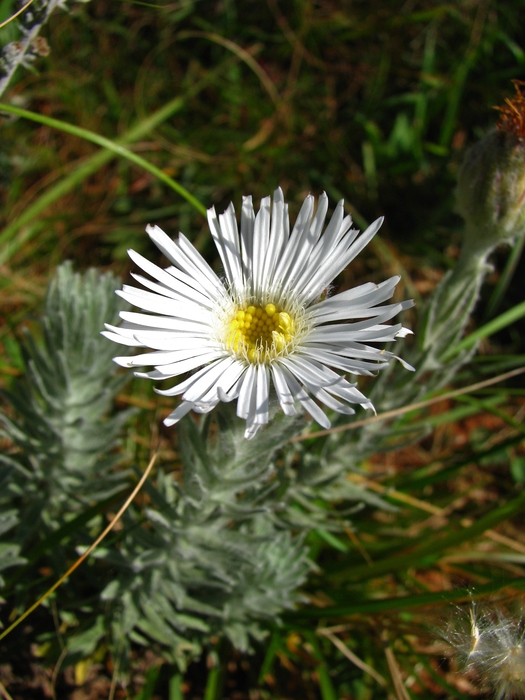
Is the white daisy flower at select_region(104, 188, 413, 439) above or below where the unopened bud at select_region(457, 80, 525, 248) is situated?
below

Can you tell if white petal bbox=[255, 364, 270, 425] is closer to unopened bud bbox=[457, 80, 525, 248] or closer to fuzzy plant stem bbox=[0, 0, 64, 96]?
unopened bud bbox=[457, 80, 525, 248]

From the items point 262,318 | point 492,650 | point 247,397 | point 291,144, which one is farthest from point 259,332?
point 291,144

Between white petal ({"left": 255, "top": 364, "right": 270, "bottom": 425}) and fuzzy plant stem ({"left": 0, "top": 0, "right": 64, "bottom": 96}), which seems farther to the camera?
fuzzy plant stem ({"left": 0, "top": 0, "right": 64, "bottom": 96})

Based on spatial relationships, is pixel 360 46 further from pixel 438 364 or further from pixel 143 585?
pixel 143 585

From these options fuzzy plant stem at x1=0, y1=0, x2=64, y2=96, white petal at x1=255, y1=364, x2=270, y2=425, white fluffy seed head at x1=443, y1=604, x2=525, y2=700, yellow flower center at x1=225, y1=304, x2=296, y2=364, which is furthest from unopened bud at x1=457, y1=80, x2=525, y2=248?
fuzzy plant stem at x1=0, y1=0, x2=64, y2=96

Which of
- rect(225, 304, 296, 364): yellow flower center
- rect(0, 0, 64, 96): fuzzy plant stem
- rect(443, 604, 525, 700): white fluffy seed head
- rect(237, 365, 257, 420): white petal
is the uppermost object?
rect(0, 0, 64, 96): fuzzy plant stem

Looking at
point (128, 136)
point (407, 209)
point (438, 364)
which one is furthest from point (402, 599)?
point (128, 136)
